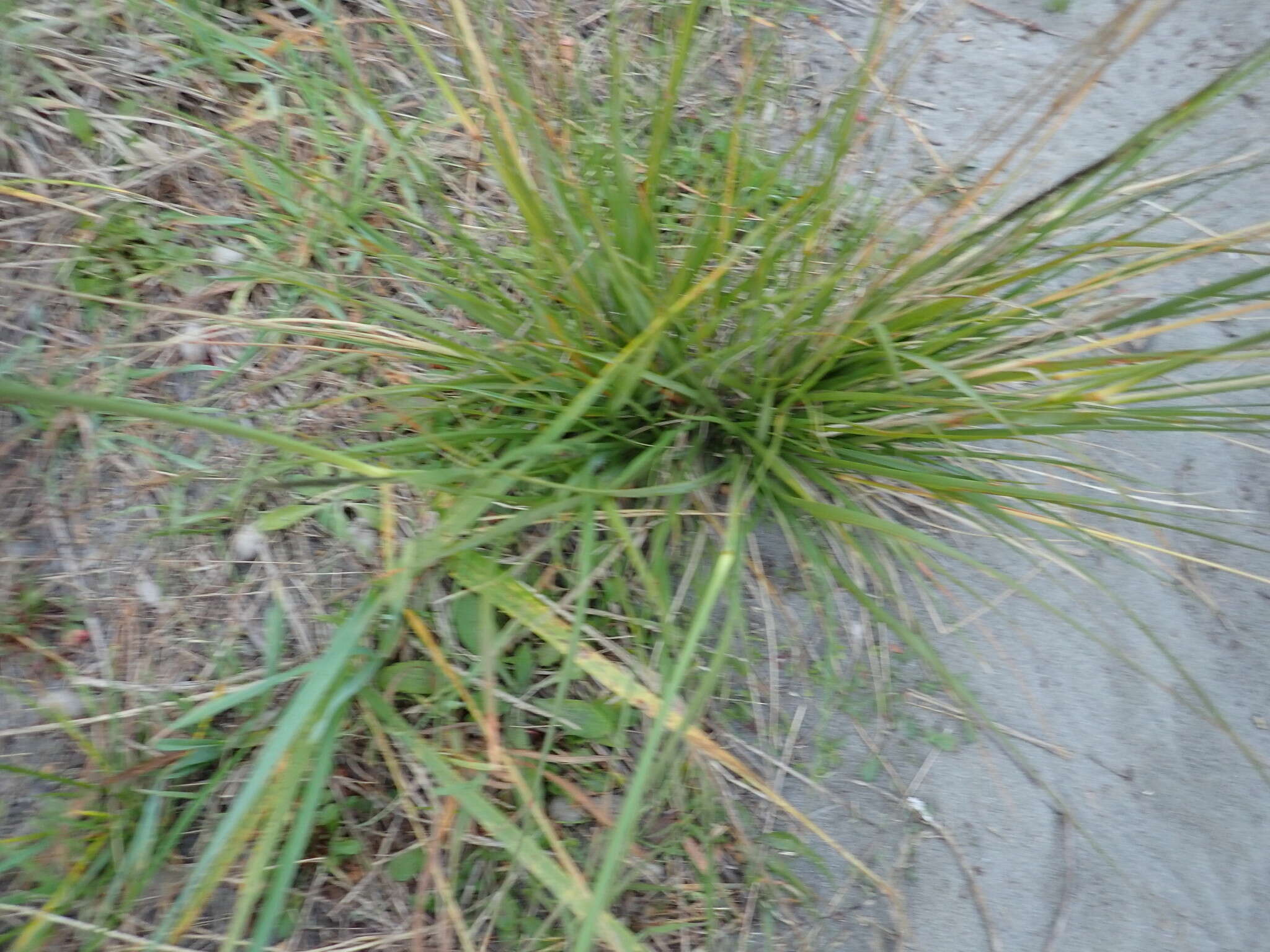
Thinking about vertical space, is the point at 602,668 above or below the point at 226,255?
below

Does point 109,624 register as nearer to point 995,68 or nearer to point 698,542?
point 698,542

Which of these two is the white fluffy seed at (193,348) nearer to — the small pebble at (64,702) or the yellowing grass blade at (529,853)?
the small pebble at (64,702)

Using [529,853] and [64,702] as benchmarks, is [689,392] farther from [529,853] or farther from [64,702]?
[64,702]

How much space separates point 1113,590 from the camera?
1156 millimetres

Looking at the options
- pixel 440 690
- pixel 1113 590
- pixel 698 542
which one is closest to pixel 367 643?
pixel 440 690

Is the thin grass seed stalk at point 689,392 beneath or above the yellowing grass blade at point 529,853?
above

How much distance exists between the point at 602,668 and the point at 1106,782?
2.25 feet

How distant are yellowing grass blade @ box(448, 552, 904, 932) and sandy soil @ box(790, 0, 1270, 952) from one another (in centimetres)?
3

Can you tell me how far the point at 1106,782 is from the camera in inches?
42.3

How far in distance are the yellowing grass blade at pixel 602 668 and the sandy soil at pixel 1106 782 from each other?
0.03 meters

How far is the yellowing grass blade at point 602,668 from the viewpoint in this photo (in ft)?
3.18

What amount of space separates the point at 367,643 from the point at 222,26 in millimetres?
1076

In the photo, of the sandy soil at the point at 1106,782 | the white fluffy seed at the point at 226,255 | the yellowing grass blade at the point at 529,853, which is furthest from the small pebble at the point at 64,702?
the sandy soil at the point at 1106,782

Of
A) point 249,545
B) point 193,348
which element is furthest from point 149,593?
point 193,348
